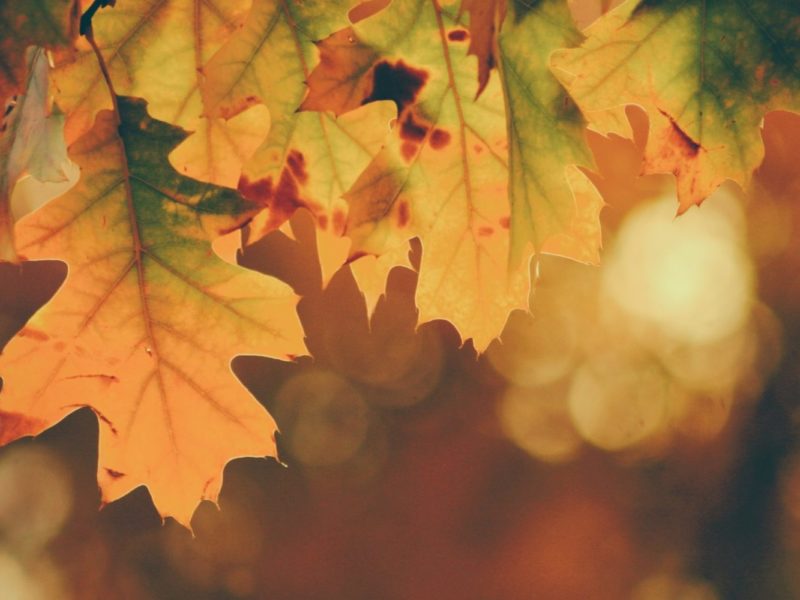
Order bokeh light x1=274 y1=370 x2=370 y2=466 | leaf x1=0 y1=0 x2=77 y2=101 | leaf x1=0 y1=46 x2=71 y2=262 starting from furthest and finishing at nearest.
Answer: bokeh light x1=274 y1=370 x2=370 y2=466, leaf x1=0 y1=46 x2=71 y2=262, leaf x1=0 y1=0 x2=77 y2=101

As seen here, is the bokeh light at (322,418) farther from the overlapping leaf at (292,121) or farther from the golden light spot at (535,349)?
the overlapping leaf at (292,121)

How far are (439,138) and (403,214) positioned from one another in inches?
4.4

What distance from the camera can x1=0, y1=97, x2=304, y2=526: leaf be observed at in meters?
1.05

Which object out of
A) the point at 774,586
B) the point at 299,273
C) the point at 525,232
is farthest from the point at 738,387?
the point at 525,232

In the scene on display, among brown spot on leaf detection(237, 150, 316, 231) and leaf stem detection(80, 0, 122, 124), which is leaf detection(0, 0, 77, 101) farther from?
brown spot on leaf detection(237, 150, 316, 231)

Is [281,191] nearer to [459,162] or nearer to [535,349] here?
[459,162]

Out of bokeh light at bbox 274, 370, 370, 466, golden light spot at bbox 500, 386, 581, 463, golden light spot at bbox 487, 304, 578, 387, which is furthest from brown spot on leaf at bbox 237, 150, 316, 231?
golden light spot at bbox 500, 386, 581, 463

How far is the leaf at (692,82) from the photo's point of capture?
3.34 feet

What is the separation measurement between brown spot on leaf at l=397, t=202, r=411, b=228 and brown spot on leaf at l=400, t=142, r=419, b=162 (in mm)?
61

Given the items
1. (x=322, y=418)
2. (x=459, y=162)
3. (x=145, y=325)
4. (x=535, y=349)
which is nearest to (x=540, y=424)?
(x=535, y=349)

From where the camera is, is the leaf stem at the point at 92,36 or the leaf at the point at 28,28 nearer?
the leaf at the point at 28,28

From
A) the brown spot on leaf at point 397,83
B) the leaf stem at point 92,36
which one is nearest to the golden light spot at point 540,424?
the brown spot on leaf at point 397,83

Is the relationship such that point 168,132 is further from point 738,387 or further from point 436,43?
point 738,387

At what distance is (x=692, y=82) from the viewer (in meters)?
1.02
